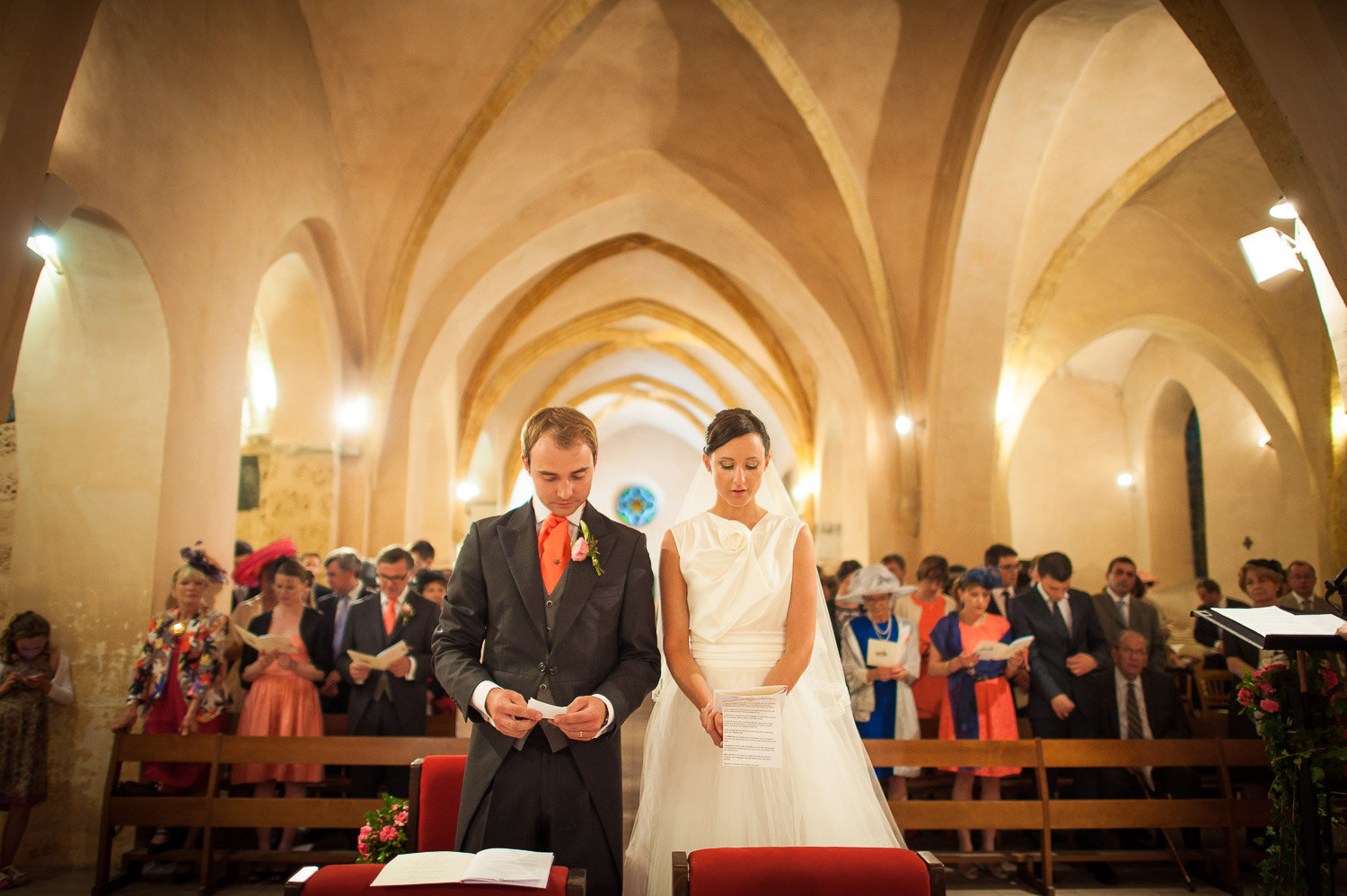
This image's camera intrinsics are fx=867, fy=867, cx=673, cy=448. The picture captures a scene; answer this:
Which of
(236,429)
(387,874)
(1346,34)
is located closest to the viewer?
(387,874)

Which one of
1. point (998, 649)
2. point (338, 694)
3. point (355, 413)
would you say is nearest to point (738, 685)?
point (998, 649)

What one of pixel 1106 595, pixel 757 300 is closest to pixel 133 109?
pixel 1106 595

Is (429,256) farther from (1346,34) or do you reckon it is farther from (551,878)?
(551,878)

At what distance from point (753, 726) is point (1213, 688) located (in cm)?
753

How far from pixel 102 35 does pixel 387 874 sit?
4343 mm

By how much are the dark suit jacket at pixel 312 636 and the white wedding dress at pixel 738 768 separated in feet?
9.00

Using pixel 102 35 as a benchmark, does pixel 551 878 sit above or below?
below

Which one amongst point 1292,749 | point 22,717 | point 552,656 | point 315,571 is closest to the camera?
point 552,656

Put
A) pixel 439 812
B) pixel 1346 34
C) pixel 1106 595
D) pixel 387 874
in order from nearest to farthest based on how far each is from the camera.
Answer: pixel 387 874, pixel 439 812, pixel 1346 34, pixel 1106 595

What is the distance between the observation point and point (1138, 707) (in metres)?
4.74

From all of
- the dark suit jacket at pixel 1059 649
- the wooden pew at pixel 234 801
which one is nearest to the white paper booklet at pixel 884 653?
the dark suit jacket at pixel 1059 649

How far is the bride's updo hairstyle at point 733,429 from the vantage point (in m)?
2.41

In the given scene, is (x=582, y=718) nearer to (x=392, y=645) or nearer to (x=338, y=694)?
(x=392, y=645)

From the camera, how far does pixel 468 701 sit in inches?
77.2
